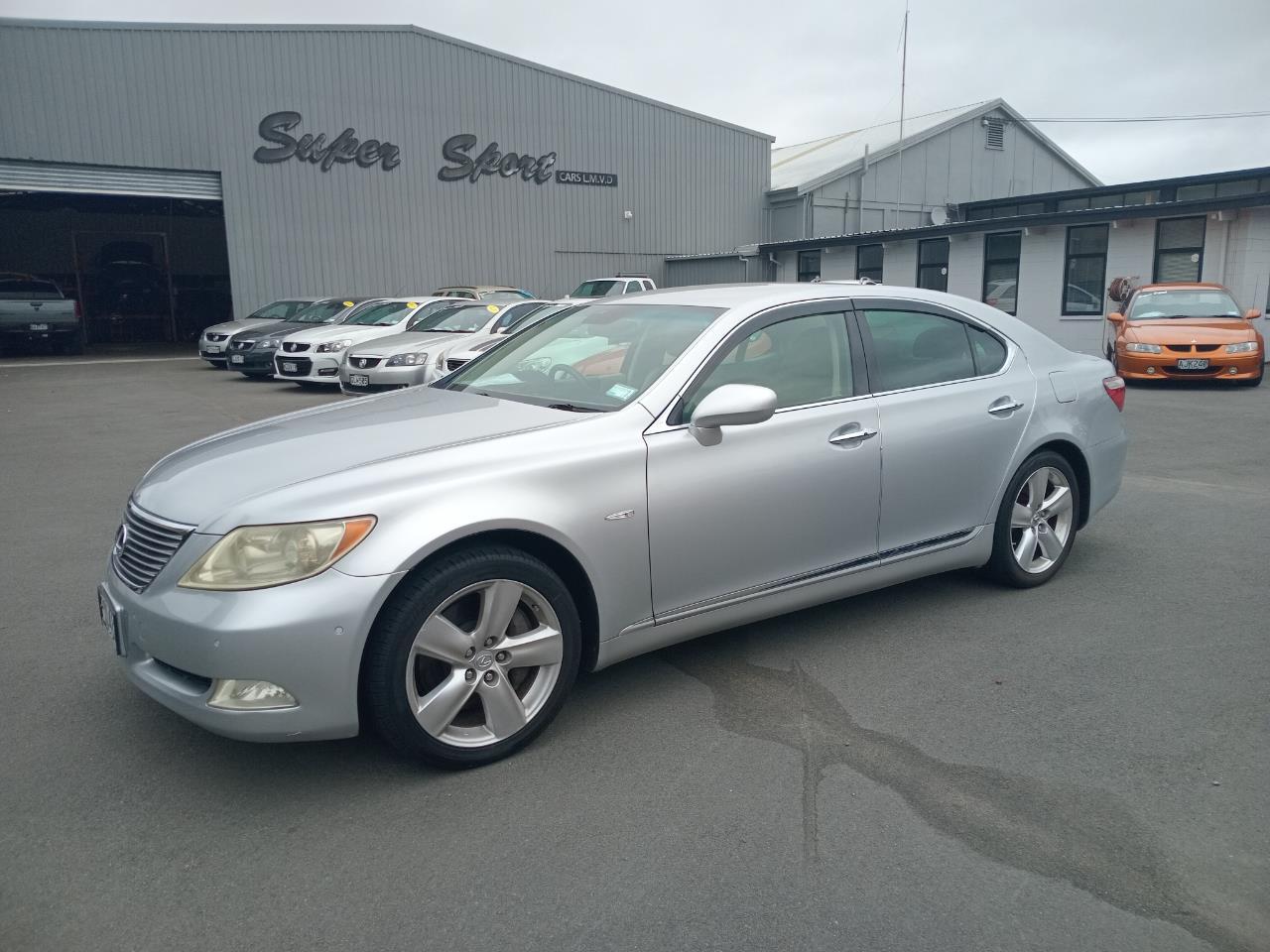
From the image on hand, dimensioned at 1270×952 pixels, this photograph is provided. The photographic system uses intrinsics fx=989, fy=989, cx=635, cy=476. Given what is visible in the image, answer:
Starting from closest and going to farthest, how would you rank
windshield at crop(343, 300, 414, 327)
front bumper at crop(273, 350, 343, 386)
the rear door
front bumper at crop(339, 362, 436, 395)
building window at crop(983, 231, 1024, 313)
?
the rear door < front bumper at crop(339, 362, 436, 395) < front bumper at crop(273, 350, 343, 386) < windshield at crop(343, 300, 414, 327) < building window at crop(983, 231, 1024, 313)

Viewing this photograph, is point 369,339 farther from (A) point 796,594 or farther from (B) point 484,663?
(B) point 484,663

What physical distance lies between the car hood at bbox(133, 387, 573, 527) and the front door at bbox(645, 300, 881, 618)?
500 mm

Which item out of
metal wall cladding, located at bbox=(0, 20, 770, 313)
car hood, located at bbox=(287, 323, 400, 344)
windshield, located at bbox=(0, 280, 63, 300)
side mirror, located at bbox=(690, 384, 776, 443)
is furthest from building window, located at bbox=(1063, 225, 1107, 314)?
windshield, located at bbox=(0, 280, 63, 300)

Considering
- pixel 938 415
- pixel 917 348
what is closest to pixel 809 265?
pixel 917 348

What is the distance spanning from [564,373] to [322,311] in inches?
664

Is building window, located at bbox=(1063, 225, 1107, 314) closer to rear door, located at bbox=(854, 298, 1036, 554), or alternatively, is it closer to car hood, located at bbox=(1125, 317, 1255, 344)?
car hood, located at bbox=(1125, 317, 1255, 344)

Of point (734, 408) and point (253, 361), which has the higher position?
point (734, 408)

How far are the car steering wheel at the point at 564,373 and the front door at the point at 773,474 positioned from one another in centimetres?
59

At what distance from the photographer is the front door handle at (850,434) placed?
406cm

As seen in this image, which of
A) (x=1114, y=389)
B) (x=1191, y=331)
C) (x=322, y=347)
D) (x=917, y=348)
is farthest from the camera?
(x=322, y=347)

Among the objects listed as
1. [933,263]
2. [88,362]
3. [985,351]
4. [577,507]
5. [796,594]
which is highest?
[933,263]

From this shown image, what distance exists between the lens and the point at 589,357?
4.25 meters

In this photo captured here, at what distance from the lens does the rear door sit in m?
4.30

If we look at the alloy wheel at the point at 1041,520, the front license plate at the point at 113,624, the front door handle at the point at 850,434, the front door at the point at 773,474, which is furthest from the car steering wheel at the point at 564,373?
the alloy wheel at the point at 1041,520
